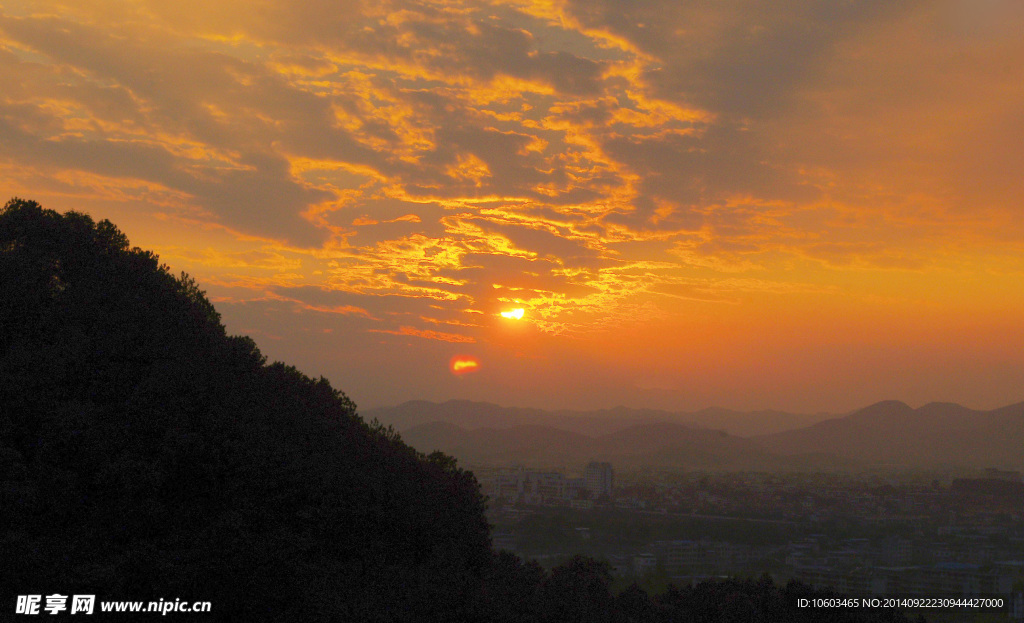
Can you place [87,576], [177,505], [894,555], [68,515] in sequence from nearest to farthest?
[87,576] < [68,515] < [177,505] < [894,555]

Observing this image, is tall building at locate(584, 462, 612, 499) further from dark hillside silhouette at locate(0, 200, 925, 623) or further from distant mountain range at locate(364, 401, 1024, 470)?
dark hillside silhouette at locate(0, 200, 925, 623)

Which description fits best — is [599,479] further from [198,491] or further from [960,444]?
[960,444]

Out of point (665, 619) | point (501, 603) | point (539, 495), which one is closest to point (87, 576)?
point (501, 603)

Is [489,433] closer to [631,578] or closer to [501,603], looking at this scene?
[631,578]

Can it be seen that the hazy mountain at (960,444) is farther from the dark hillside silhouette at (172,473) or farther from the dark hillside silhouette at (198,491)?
the dark hillside silhouette at (172,473)

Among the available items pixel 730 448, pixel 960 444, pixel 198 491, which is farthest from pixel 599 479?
pixel 960 444

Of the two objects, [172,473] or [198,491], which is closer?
[172,473]

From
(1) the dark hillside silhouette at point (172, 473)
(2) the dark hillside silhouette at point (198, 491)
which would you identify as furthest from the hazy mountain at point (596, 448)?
(1) the dark hillside silhouette at point (172, 473)
